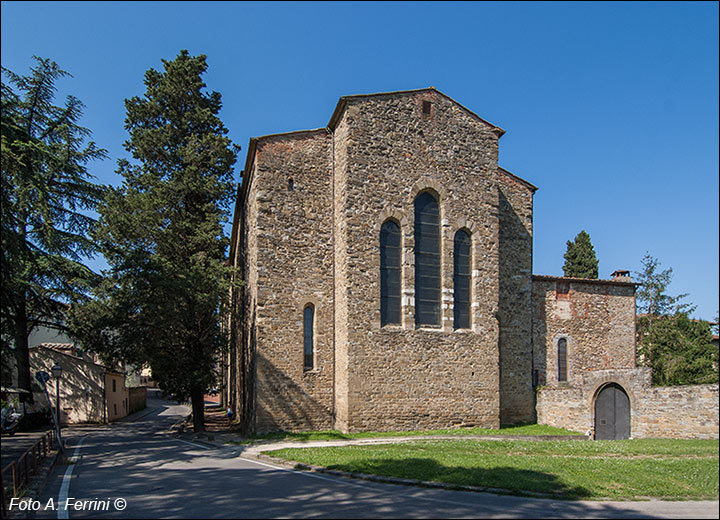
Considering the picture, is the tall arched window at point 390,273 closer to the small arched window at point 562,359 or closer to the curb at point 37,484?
the small arched window at point 562,359

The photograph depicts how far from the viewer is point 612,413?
2059 cm

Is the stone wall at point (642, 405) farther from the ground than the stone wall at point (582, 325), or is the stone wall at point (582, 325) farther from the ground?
the stone wall at point (582, 325)

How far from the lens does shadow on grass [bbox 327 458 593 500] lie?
33.4ft

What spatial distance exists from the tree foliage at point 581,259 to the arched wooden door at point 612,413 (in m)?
20.3

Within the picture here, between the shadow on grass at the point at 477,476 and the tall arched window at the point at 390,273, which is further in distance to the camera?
the tall arched window at the point at 390,273

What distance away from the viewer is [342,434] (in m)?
19.6

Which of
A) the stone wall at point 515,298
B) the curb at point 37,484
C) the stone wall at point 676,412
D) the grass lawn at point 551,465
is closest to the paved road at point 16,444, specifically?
the curb at point 37,484

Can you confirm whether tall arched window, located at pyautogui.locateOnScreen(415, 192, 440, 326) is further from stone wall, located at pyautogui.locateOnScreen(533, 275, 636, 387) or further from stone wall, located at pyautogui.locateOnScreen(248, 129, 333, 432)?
stone wall, located at pyautogui.locateOnScreen(533, 275, 636, 387)

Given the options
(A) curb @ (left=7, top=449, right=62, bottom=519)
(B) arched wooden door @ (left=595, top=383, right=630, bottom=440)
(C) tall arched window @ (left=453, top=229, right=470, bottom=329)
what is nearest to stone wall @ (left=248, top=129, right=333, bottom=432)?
(C) tall arched window @ (left=453, top=229, right=470, bottom=329)

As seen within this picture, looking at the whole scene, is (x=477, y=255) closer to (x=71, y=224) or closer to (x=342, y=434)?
(x=342, y=434)

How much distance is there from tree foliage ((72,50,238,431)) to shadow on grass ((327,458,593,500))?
35.2ft

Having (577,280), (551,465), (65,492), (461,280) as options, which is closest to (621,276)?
(577,280)

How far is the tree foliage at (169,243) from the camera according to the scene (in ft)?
70.2

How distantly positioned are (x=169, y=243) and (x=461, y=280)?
38.0 ft
